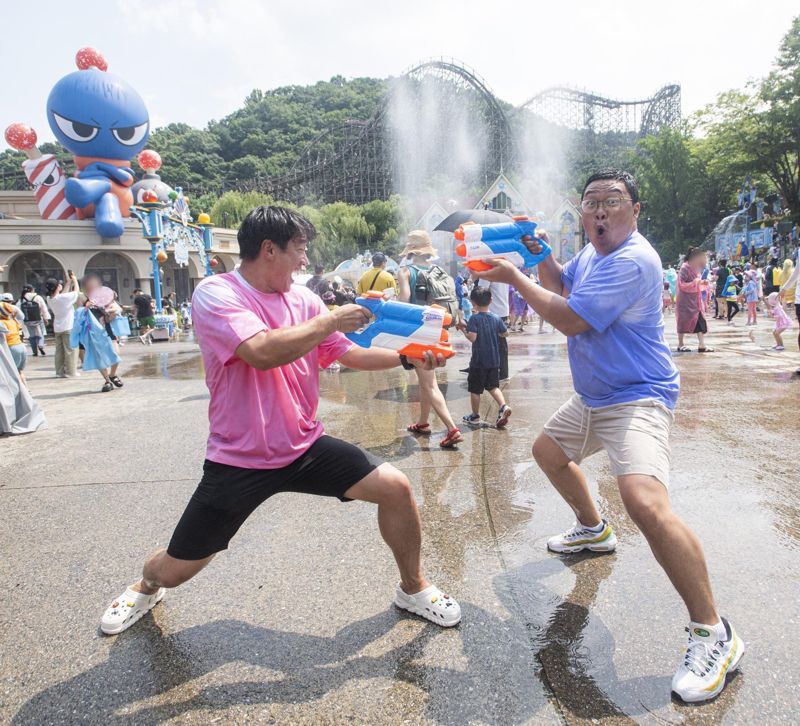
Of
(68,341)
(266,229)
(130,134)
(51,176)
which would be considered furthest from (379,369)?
(51,176)

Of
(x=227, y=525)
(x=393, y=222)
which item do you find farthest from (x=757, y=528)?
(x=393, y=222)

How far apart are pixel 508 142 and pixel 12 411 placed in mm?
65110

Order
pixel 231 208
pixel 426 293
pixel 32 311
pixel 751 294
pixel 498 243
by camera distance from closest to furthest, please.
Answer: pixel 498 243 < pixel 426 293 < pixel 32 311 < pixel 751 294 < pixel 231 208

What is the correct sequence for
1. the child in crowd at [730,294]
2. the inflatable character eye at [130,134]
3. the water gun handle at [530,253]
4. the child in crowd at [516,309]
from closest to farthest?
the water gun handle at [530,253] → the child in crowd at [516,309] → the child in crowd at [730,294] → the inflatable character eye at [130,134]

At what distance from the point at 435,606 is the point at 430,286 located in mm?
3364

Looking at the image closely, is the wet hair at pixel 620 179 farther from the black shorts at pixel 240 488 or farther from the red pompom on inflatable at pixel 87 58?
the red pompom on inflatable at pixel 87 58

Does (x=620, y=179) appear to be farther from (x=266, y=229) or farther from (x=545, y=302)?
(x=266, y=229)

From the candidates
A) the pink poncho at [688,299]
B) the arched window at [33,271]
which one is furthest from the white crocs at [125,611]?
the arched window at [33,271]

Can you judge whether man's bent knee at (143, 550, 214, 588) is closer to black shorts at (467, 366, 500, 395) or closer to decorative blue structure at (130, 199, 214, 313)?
black shorts at (467, 366, 500, 395)

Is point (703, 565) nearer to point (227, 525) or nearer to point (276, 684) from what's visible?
point (276, 684)

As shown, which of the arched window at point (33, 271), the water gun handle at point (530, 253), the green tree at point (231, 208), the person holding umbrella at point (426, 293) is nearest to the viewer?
the water gun handle at point (530, 253)

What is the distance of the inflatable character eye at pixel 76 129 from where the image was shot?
73.7 ft

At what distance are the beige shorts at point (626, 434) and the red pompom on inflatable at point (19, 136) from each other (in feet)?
89.6

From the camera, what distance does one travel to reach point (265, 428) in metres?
2.12
